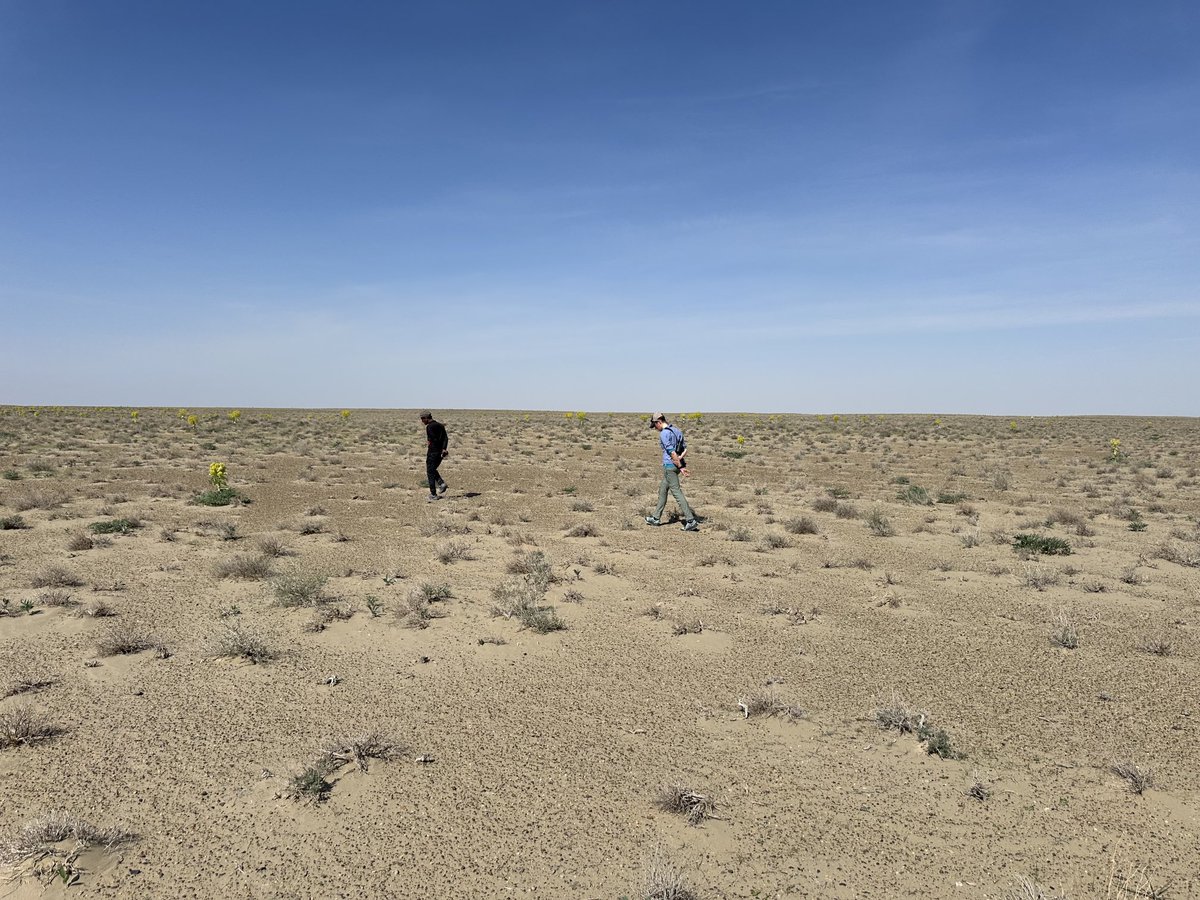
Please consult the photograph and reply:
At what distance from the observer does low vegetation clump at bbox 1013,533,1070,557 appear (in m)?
11.0

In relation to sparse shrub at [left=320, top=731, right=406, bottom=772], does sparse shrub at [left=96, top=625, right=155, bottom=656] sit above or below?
above

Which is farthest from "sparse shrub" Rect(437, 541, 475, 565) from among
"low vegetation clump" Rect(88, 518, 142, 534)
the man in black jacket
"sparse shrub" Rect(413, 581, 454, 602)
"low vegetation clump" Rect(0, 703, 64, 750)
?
"low vegetation clump" Rect(88, 518, 142, 534)

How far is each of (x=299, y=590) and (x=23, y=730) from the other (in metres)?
3.33

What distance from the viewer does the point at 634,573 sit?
9906mm

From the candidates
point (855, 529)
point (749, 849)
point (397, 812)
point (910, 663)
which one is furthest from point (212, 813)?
point (855, 529)

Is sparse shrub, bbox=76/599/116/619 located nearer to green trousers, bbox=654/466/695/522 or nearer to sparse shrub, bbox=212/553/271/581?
sparse shrub, bbox=212/553/271/581

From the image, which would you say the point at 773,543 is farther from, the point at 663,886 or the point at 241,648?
the point at 663,886

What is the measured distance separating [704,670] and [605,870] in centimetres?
292

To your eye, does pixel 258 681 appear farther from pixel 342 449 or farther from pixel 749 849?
pixel 342 449

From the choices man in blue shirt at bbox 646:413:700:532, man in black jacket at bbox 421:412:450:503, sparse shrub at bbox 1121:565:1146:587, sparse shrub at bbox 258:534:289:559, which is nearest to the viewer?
sparse shrub at bbox 1121:565:1146:587

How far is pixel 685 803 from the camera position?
4160 millimetres

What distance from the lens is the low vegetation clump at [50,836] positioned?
11.6 feet

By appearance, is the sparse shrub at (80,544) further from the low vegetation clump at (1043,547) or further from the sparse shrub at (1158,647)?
the low vegetation clump at (1043,547)

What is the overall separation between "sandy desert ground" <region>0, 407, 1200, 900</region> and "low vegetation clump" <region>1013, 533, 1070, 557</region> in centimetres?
11
